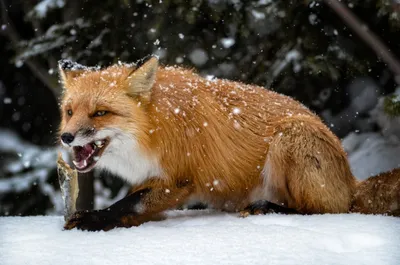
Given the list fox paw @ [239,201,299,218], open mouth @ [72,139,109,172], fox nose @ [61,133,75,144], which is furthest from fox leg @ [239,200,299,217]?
fox nose @ [61,133,75,144]

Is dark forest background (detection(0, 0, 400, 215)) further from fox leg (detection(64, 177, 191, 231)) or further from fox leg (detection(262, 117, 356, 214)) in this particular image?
fox leg (detection(64, 177, 191, 231))

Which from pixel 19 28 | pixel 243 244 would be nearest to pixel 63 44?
pixel 19 28

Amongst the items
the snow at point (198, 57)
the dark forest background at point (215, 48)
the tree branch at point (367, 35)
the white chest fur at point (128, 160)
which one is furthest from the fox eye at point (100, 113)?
the tree branch at point (367, 35)

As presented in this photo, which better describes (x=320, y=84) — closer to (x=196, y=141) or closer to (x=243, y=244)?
(x=196, y=141)

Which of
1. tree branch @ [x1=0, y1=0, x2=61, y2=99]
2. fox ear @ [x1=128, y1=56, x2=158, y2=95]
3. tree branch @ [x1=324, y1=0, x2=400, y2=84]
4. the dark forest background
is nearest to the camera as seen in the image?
fox ear @ [x1=128, y1=56, x2=158, y2=95]

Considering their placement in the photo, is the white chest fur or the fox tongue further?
the white chest fur

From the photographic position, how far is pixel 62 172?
13.0 feet

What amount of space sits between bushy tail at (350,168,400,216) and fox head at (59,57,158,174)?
195cm

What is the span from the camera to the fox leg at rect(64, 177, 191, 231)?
3.79 m

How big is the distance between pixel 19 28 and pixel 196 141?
4.69m

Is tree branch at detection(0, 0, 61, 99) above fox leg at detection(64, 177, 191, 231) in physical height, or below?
above

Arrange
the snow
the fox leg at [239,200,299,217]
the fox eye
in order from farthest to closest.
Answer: the snow → the fox leg at [239,200,299,217] → the fox eye

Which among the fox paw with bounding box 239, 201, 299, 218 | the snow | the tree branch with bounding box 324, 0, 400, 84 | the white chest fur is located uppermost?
the tree branch with bounding box 324, 0, 400, 84

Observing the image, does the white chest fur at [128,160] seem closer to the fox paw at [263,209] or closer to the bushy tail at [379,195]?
the fox paw at [263,209]
